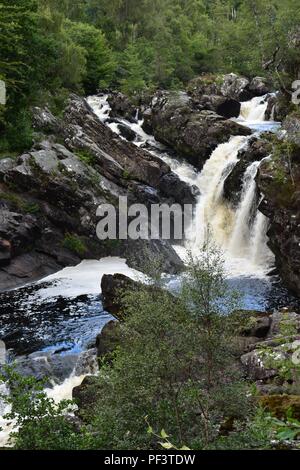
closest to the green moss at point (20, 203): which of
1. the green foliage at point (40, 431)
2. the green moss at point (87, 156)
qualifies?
the green moss at point (87, 156)

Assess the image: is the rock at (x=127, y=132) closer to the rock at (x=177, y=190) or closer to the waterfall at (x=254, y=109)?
the rock at (x=177, y=190)

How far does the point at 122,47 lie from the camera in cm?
6103

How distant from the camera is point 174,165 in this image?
3534 cm

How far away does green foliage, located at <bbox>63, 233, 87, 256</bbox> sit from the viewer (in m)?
26.9

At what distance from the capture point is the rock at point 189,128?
3429 cm

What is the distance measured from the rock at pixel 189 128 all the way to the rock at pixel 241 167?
408cm

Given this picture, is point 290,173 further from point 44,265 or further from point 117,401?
point 117,401

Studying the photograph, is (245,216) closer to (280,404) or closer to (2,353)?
(2,353)

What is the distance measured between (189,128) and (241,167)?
7.31 m

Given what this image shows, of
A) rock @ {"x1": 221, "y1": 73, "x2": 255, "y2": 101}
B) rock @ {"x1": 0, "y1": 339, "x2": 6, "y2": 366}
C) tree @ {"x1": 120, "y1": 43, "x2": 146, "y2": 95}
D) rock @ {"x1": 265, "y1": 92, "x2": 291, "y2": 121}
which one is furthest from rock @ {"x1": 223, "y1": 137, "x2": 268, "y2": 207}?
tree @ {"x1": 120, "y1": 43, "x2": 146, "y2": 95}

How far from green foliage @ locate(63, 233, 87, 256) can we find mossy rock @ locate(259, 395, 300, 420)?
17453mm

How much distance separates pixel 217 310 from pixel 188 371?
1.61 metres

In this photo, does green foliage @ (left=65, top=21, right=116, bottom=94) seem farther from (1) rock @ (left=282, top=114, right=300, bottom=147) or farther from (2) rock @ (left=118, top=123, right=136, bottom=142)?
(1) rock @ (left=282, top=114, right=300, bottom=147)

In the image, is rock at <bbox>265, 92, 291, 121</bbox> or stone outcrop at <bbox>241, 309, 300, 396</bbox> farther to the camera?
rock at <bbox>265, 92, 291, 121</bbox>
